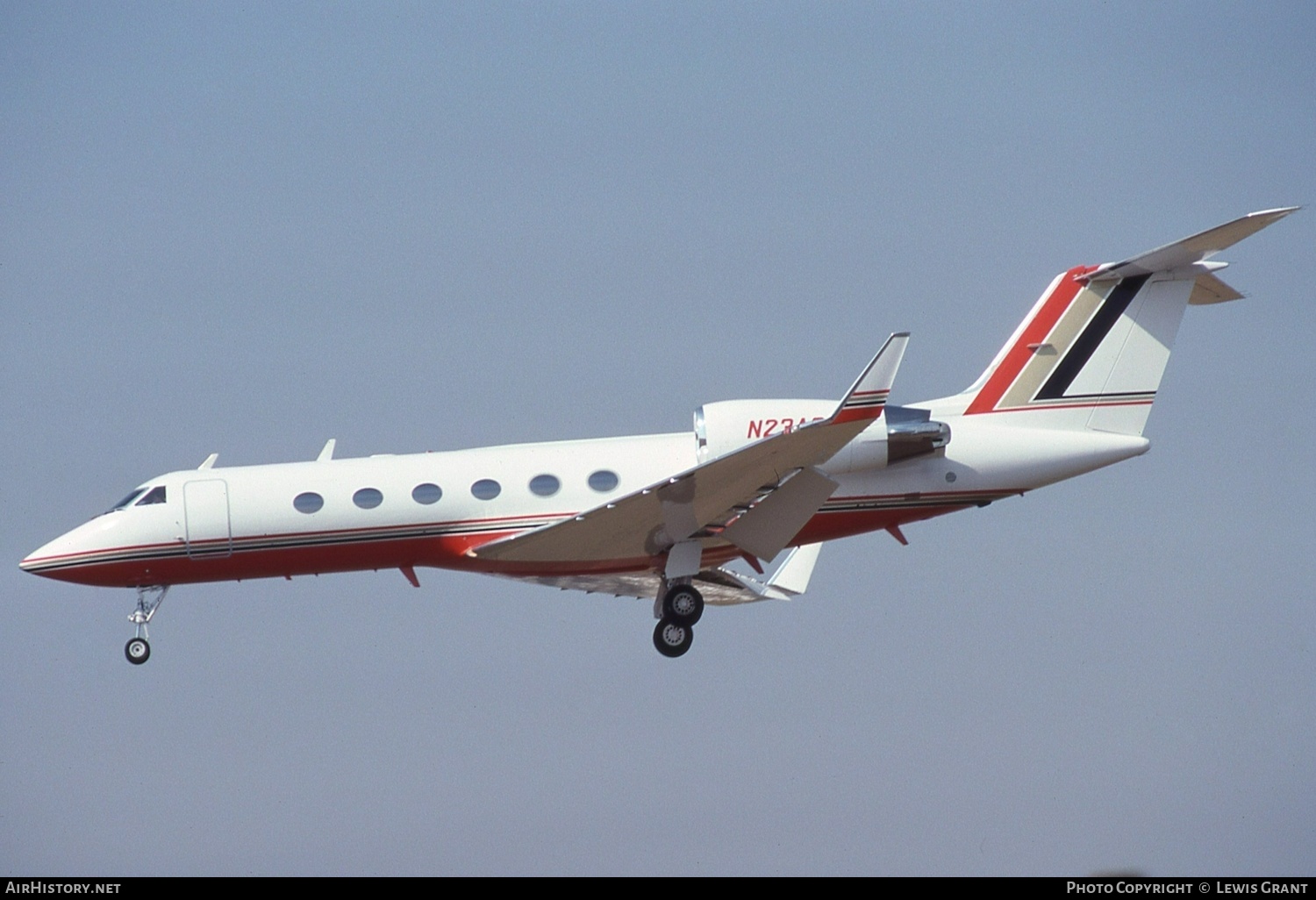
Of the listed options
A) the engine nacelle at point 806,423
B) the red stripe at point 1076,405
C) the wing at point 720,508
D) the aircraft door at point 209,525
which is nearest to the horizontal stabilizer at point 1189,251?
the red stripe at point 1076,405

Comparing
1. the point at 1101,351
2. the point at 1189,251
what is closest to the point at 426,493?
the point at 1101,351

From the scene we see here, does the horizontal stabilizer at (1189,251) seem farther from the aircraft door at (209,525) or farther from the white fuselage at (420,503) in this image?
the aircraft door at (209,525)

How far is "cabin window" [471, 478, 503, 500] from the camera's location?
24.6m

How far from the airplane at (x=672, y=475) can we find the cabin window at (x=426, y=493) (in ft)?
0.08

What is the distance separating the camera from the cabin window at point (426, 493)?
24484 millimetres

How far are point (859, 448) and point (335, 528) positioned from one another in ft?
24.5

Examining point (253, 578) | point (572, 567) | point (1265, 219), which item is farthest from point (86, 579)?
point (1265, 219)

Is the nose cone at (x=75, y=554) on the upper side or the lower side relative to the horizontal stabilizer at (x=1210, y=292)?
lower

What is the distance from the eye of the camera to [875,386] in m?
21.2

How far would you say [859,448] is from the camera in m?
24.0

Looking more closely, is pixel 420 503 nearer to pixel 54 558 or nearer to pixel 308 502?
pixel 308 502

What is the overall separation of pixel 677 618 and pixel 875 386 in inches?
212

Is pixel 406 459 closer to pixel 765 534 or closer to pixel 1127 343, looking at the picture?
pixel 765 534

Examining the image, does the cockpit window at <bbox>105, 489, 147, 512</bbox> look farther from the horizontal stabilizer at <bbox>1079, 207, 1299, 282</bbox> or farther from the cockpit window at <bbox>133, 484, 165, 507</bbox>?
the horizontal stabilizer at <bbox>1079, 207, 1299, 282</bbox>
